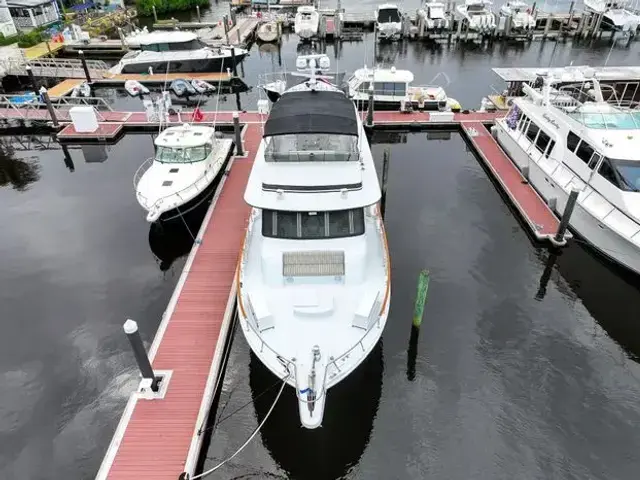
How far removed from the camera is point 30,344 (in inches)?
528

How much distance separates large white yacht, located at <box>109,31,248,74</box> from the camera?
113 feet

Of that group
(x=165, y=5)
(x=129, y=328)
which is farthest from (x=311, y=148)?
(x=165, y=5)

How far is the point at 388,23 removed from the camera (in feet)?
149

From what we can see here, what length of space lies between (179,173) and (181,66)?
19.9 metres

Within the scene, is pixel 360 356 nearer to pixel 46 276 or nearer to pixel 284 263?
pixel 284 263

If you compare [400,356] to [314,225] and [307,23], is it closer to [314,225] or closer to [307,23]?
[314,225]

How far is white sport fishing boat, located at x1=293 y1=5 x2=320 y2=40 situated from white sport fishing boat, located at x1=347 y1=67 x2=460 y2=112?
21.4 m

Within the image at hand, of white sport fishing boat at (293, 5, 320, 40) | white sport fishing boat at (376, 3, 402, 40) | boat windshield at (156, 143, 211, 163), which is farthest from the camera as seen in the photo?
white sport fishing boat at (293, 5, 320, 40)

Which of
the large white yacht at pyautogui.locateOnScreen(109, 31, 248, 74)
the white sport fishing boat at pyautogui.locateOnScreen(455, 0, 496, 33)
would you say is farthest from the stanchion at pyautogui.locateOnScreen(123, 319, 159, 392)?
the white sport fishing boat at pyautogui.locateOnScreen(455, 0, 496, 33)

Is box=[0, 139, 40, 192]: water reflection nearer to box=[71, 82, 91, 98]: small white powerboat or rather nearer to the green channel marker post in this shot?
box=[71, 82, 91, 98]: small white powerboat

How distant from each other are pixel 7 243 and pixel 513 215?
68.1 ft

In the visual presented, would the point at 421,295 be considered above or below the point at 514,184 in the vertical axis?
above

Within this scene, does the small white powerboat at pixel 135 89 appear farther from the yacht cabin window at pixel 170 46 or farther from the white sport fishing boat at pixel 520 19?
the white sport fishing boat at pixel 520 19

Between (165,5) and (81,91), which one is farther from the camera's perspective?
(165,5)
